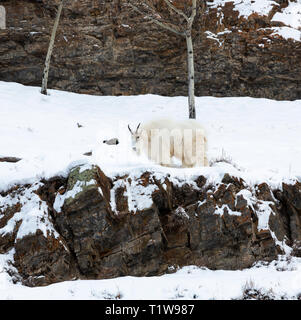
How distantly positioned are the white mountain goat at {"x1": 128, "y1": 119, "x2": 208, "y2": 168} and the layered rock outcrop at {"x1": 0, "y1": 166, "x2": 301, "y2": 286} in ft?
4.97

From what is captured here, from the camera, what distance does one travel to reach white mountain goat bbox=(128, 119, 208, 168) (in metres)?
8.24

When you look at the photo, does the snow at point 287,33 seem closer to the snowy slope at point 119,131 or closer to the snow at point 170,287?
the snowy slope at point 119,131

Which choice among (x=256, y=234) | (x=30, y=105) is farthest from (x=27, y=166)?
(x=30, y=105)

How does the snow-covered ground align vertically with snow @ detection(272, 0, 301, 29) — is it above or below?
below

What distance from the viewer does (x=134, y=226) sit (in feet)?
20.5

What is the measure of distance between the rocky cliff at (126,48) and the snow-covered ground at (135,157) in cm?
115

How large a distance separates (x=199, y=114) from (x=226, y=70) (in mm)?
3808

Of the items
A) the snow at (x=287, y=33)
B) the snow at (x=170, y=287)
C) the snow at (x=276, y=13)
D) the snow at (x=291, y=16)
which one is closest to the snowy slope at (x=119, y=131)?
the snow at (x=170, y=287)

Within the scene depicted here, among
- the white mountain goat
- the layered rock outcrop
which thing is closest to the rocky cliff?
the white mountain goat

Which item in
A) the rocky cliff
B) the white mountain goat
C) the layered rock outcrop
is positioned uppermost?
the rocky cliff

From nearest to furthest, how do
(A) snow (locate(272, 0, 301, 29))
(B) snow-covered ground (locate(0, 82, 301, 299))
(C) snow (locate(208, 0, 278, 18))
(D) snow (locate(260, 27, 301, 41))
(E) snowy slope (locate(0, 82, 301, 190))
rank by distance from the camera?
(B) snow-covered ground (locate(0, 82, 301, 299))
(E) snowy slope (locate(0, 82, 301, 190))
(D) snow (locate(260, 27, 301, 41))
(A) snow (locate(272, 0, 301, 29))
(C) snow (locate(208, 0, 278, 18))

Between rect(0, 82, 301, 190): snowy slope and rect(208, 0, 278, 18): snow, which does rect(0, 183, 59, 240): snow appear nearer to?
rect(0, 82, 301, 190): snowy slope

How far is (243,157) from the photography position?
30.5 feet

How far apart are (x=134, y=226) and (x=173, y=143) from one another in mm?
2768
